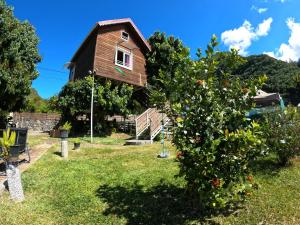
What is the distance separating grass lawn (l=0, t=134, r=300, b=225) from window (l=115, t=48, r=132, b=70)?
13.5 meters

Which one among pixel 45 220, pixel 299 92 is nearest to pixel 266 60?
pixel 299 92

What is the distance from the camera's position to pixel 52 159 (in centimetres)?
959

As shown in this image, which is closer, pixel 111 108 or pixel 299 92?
pixel 111 108

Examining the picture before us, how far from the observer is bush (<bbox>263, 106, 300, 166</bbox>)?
716 centimetres

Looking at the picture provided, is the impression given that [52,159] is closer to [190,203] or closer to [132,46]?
[190,203]

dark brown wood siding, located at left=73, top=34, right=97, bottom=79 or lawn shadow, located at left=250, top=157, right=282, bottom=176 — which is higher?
dark brown wood siding, located at left=73, top=34, right=97, bottom=79

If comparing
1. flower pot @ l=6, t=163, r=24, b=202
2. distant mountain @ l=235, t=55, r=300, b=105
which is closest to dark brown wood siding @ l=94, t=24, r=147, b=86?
flower pot @ l=6, t=163, r=24, b=202

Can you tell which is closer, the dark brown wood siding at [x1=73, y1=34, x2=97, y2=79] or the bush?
the bush

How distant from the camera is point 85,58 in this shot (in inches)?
832

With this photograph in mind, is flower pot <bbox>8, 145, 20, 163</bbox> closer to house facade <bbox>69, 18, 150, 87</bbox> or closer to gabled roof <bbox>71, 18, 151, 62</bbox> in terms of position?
house facade <bbox>69, 18, 150, 87</bbox>

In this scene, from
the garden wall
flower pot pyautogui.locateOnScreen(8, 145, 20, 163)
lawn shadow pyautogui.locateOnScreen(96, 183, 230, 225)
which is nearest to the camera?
lawn shadow pyautogui.locateOnScreen(96, 183, 230, 225)

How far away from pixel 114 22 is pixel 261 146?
1799 centimetres

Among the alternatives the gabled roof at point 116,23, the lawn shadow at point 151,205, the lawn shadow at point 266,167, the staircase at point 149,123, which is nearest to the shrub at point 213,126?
the lawn shadow at point 151,205

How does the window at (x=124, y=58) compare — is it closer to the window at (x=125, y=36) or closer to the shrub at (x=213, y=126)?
the window at (x=125, y=36)
